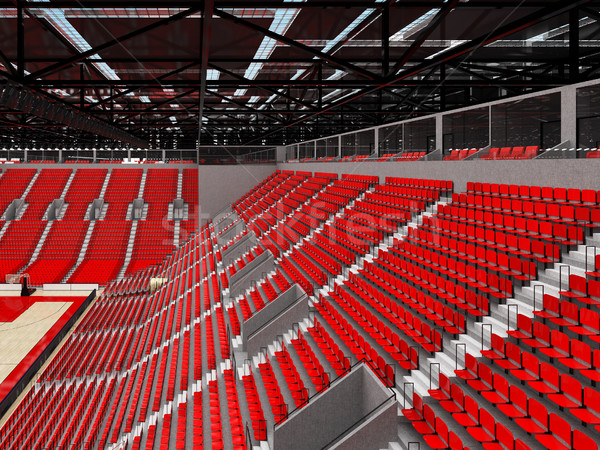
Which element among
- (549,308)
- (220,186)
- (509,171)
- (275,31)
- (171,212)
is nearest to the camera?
(549,308)

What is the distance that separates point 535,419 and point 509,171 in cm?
719

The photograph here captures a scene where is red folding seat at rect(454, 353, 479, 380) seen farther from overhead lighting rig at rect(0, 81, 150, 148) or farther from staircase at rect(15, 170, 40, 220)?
staircase at rect(15, 170, 40, 220)

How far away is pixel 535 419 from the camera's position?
17.4ft

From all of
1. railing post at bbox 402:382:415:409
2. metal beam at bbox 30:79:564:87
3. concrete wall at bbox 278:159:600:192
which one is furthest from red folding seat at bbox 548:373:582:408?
metal beam at bbox 30:79:564:87

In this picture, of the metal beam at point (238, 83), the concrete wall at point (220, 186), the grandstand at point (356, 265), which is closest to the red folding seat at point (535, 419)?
the grandstand at point (356, 265)

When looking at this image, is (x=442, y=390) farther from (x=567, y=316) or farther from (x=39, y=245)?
(x=39, y=245)

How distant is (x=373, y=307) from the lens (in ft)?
32.5

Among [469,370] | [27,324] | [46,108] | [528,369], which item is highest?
[46,108]

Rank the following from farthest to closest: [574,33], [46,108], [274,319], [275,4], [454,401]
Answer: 1. [46,108]
2. [274,319]
3. [574,33]
4. [275,4]
5. [454,401]

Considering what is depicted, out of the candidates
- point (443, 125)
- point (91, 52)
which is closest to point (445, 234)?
point (443, 125)

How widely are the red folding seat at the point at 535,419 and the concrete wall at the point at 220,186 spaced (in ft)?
85.6

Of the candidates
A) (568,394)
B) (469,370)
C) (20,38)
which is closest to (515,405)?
(568,394)

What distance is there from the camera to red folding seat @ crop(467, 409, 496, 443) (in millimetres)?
5289

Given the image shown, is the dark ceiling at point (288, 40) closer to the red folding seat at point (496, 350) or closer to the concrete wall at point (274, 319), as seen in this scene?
the red folding seat at point (496, 350)
